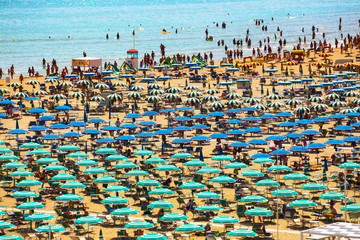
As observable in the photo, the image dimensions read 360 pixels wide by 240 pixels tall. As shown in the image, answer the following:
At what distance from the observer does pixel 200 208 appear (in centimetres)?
2866

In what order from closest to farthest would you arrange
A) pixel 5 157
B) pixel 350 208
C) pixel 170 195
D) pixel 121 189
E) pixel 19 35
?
pixel 350 208 → pixel 121 189 → pixel 170 195 → pixel 5 157 → pixel 19 35

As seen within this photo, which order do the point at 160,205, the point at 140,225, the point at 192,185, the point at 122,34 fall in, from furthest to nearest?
the point at 122,34 < the point at 192,185 < the point at 160,205 < the point at 140,225

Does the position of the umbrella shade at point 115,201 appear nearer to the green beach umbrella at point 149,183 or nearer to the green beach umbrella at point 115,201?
the green beach umbrella at point 115,201

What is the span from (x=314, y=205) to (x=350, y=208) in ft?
4.79

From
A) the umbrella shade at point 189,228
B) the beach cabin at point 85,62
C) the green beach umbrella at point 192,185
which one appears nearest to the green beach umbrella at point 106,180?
the green beach umbrella at point 192,185

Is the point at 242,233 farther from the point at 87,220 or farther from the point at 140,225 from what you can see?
the point at 87,220

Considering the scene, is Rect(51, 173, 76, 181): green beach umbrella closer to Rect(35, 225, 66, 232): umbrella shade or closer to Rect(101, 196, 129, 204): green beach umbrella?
Rect(101, 196, 129, 204): green beach umbrella

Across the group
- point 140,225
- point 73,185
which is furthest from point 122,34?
point 140,225

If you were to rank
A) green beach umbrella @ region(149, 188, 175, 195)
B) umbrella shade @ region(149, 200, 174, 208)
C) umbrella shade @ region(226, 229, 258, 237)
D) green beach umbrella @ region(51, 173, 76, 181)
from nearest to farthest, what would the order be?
1. umbrella shade @ region(226, 229, 258, 237)
2. umbrella shade @ region(149, 200, 174, 208)
3. green beach umbrella @ region(149, 188, 175, 195)
4. green beach umbrella @ region(51, 173, 76, 181)

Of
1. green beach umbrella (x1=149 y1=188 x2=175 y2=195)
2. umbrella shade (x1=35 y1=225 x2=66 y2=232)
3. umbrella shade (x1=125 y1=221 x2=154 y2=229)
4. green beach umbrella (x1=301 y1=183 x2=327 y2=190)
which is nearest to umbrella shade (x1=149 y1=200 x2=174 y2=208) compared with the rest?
green beach umbrella (x1=149 y1=188 x2=175 y2=195)

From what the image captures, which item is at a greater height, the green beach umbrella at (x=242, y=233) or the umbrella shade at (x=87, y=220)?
the umbrella shade at (x=87, y=220)

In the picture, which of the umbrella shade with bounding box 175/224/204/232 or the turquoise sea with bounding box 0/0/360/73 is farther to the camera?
the turquoise sea with bounding box 0/0/360/73

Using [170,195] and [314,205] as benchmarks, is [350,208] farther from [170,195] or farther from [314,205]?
[170,195]

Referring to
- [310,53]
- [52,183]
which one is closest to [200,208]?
[52,183]
